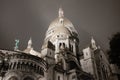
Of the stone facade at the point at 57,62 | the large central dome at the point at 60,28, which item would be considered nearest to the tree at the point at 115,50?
the stone facade at the point at 57,62

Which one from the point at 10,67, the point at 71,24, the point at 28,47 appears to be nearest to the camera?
the point at 10,67

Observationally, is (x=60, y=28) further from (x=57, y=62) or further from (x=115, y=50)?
(x=115, y=50)

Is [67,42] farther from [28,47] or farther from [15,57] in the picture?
[15,57]

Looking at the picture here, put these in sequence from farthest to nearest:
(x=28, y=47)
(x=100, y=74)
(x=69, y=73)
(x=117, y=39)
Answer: (x=28, y=47), (x=100, y=74), (x=69, y=73), (x=117, y=39)

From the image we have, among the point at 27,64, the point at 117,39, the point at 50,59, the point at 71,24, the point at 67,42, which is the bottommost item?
the point at 117,39

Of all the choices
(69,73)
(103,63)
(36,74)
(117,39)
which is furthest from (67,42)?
(117,39)

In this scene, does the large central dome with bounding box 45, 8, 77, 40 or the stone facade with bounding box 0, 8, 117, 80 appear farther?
the large central dome with bounding box 45, 8, 77, 40

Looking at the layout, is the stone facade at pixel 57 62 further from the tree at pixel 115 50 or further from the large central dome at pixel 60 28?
the tree at pixel 115 50

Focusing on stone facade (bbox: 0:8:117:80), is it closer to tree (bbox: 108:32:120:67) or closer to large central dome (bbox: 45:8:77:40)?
large central dome (bbox: 45:8:77:40)

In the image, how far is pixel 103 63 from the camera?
57.8 metres

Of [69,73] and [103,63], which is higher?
[103,63]

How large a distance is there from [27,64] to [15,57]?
9.05ft

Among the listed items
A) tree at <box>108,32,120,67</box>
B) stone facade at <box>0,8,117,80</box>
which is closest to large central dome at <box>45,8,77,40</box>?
stone facade at <box>0,8,117,80</box>

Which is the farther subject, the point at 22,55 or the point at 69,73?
the point at 69,73
